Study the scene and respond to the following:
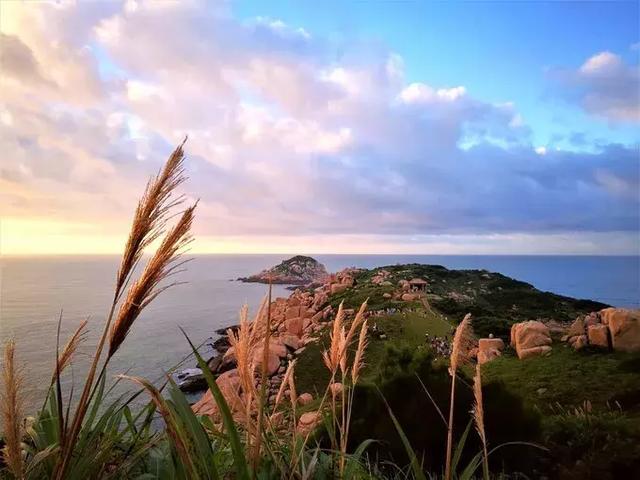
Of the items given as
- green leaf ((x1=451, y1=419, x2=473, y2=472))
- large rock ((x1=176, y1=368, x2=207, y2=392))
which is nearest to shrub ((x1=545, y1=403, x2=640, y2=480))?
green leaf ((x1=451, y1=419, x2=473, y2=472))

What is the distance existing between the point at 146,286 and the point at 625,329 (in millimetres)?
16596

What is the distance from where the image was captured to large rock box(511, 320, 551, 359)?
1560 cm

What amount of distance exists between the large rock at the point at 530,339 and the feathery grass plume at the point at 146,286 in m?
16.5

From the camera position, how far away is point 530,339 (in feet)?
53.4

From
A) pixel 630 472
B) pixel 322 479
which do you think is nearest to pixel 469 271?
pixel 630 472

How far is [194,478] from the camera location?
1388 mm

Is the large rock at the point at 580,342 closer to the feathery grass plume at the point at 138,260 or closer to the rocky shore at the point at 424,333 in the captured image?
the rocky shore at the point at 424,333

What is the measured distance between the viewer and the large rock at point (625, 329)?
13.8m

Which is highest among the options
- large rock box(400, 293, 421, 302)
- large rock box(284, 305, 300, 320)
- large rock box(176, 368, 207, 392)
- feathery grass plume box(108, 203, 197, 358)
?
feathery grass plume box(108, 203, 197, 358)

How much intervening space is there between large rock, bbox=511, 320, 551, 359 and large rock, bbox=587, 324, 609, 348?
1503mm

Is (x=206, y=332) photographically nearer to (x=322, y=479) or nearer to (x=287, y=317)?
(x=287, y=317)

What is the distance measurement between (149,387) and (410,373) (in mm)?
6975

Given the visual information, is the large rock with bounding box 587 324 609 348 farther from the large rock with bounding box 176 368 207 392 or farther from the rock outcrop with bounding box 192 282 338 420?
the large rock with bounding box 176 368 207 392

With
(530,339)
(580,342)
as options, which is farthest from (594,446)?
(530,339)
